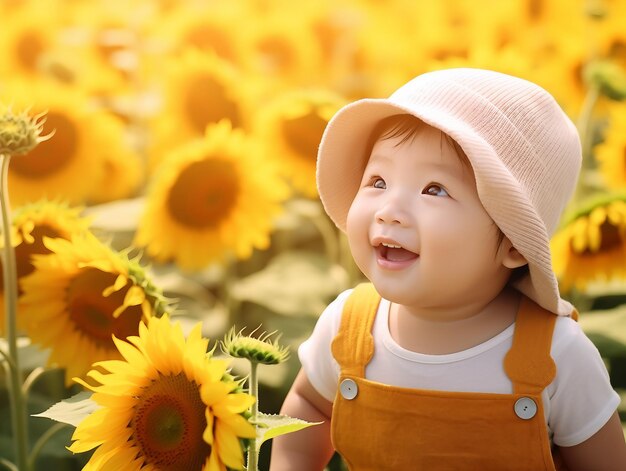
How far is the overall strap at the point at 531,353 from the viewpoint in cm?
90

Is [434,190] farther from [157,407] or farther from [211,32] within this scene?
[211,32]

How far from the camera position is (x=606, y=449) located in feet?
2.99

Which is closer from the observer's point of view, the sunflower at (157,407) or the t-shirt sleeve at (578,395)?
the sunflower at (157,407)

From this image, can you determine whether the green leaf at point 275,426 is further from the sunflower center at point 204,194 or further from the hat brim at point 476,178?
the sunflower center at point 204,194

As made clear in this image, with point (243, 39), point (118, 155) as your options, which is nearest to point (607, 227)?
point (118, 155)

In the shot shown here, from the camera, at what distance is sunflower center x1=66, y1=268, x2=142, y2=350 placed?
1.01 meters

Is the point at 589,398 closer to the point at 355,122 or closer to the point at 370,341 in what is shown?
the point at 370,341

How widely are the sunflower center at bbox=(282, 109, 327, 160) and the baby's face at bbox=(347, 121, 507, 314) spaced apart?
742 millimetres

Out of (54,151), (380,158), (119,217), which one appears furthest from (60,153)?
(380,158)

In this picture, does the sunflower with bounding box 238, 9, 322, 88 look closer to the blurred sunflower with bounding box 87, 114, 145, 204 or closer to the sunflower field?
the sunflower field

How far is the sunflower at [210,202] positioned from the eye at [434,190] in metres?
0.65

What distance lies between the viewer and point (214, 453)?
2.56ft

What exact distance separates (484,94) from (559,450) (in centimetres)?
33

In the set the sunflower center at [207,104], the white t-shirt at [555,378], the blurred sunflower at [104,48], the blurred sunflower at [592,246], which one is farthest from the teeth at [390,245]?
the blurred sunflower at [104,48]
